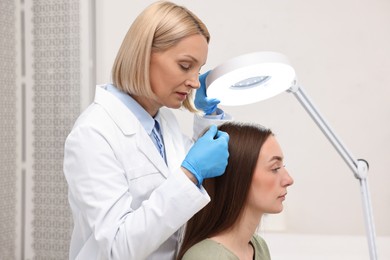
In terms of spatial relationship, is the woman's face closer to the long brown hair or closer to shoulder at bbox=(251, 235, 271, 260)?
the long brown hair

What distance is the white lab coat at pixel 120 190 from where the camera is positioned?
106cm

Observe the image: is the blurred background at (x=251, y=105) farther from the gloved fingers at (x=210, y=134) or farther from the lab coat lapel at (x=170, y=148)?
the gloved fingers at (x=210, y=134)

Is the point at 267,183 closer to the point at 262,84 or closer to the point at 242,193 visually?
the point at 242,193

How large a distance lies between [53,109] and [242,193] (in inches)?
50.4

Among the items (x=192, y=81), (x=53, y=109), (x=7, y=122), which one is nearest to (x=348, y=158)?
(x=192, y=81)

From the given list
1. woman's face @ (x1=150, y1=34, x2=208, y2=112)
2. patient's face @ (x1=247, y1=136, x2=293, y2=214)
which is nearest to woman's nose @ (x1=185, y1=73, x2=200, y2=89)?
woman's face @ (x1=150, y1=34, x2=208, y2=112)

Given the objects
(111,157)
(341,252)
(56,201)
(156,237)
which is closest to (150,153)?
(111,157)

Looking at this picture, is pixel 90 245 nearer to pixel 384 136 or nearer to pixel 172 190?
pixel 172 190

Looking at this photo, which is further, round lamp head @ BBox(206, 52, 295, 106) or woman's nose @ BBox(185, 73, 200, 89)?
woman's nose @ BBox(185, 73, 200, 89)

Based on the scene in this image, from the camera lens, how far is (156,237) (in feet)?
3.46

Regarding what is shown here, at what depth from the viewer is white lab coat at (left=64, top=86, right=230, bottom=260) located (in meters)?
1.06

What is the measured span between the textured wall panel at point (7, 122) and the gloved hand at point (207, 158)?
4.64 feet

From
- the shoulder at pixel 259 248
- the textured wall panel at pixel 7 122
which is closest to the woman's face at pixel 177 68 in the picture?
the shoulder at pixel 259 248

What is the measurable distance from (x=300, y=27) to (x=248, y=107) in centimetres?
42
